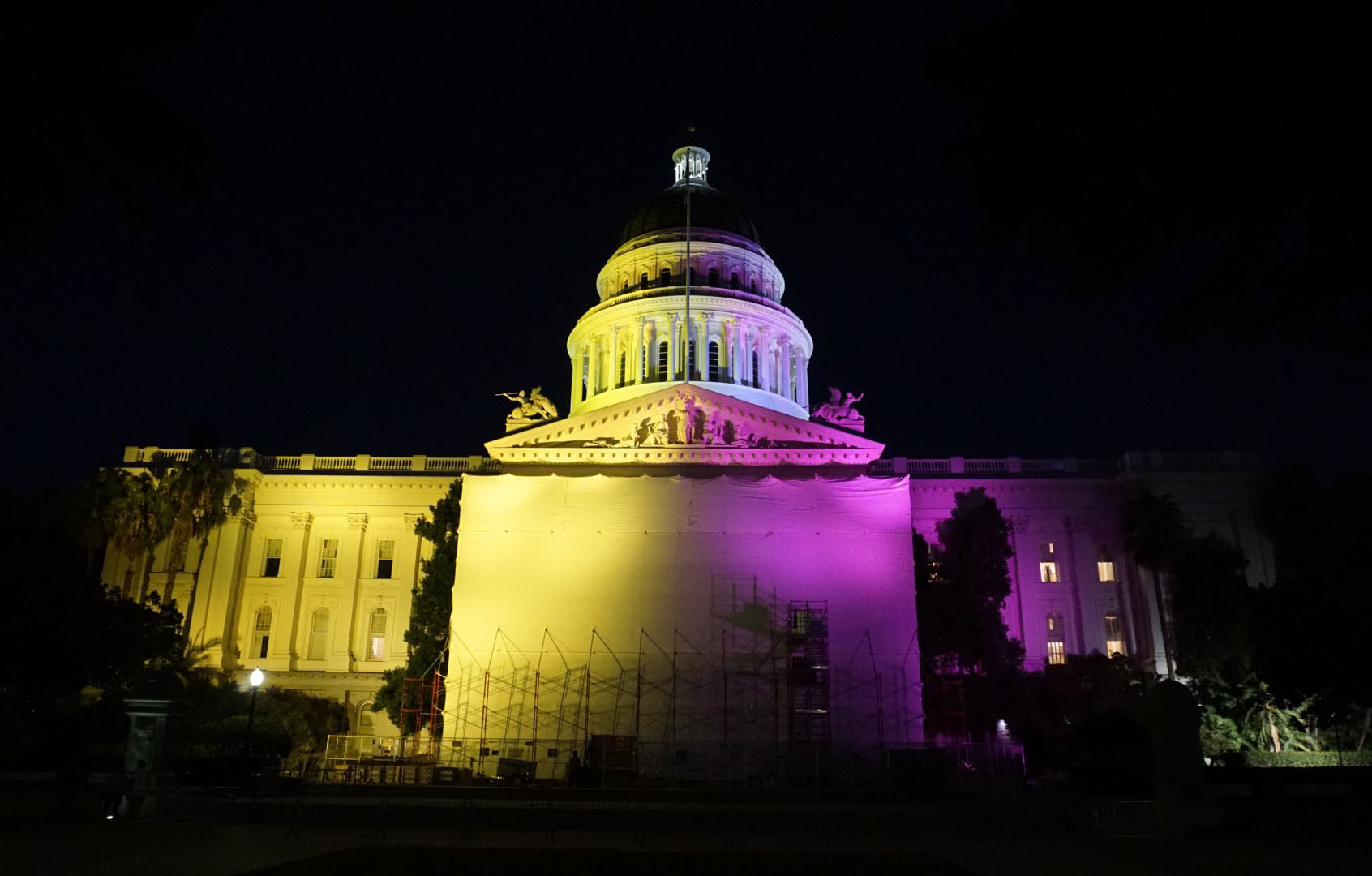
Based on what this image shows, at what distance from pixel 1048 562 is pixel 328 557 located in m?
35.0

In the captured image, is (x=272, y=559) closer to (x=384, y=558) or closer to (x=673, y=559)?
(x=384, y=558)

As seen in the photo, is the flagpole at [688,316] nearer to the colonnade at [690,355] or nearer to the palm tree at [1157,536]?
the colonnade at [690,355]

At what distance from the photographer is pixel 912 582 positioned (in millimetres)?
37438

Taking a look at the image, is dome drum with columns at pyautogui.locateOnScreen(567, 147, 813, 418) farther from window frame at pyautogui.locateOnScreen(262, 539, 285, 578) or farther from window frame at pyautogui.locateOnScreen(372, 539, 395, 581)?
window frame at pyautogui.locateOnScreen(262, 539, 285, 578)

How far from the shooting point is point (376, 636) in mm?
50000

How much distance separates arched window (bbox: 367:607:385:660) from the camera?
4938 cm

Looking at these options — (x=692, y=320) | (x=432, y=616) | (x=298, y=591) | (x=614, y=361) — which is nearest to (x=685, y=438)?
(x=432, y=616)

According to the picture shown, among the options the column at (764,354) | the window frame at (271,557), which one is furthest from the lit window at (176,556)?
the column at (764,354)

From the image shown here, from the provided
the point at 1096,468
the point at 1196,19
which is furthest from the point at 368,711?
the point at 1196,19

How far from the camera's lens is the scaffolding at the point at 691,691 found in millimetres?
34625

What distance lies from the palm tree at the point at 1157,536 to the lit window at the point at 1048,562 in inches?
192

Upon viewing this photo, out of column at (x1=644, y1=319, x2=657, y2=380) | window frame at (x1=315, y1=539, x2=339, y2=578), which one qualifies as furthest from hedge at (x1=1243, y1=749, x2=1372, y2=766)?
window frame at (x1=315, y1=539, x2=339, y2=578)

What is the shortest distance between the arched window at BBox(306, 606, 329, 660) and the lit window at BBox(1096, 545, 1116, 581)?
121 feet

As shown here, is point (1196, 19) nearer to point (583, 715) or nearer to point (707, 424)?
point (583, 715)
